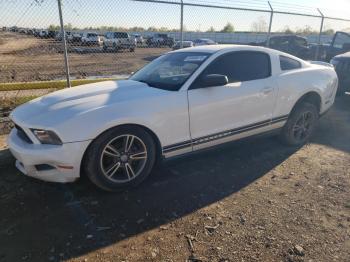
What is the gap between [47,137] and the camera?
3.54 metres

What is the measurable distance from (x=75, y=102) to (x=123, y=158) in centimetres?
83

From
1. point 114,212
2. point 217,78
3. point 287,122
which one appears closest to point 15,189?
point 114,212

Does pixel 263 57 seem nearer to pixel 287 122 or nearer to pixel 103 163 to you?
pixel 287 122

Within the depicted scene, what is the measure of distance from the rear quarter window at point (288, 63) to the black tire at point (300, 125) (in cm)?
63

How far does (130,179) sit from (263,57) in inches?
105

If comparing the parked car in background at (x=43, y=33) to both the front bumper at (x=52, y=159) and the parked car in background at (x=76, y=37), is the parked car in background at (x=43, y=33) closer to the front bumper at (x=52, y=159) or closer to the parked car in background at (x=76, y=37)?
the parked car in background at (x=76, y=37)

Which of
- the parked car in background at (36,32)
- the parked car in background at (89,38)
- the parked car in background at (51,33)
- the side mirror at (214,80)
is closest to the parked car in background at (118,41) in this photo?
the parked car in background at (89,38)

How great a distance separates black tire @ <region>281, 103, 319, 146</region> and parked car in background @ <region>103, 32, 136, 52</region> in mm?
7902

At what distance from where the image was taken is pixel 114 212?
3568 mm

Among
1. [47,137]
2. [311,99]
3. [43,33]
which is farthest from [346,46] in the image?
[47,137]

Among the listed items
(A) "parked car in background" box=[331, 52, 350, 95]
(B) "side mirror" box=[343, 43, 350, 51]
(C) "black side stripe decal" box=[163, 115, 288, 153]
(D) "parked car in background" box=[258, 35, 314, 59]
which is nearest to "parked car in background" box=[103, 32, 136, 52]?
(D) "parked car in background" box=[258, 35, 314, 59]

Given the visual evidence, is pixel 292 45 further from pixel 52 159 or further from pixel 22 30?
pixel 52 159

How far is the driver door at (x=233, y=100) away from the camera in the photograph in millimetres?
4266

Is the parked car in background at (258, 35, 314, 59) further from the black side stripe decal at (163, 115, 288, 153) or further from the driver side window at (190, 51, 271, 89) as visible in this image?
the driver side window at (190, 51, 271, 89)
